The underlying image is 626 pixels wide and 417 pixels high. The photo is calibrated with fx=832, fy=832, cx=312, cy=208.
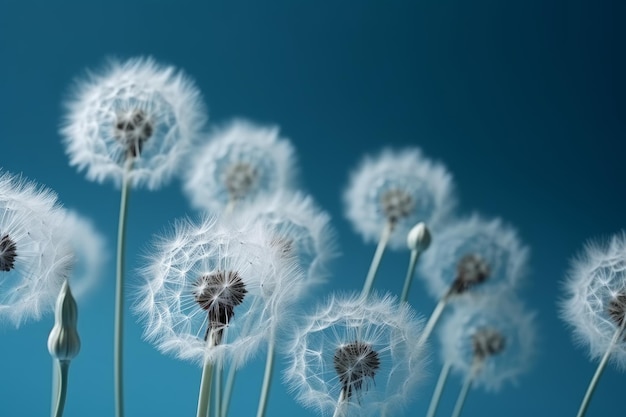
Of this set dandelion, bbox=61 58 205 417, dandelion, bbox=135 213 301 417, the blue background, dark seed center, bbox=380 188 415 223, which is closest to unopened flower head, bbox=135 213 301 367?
dandelion, bbox=135 213 301 417

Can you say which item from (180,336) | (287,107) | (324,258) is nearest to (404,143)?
→ (287,107)

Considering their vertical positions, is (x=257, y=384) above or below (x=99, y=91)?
below

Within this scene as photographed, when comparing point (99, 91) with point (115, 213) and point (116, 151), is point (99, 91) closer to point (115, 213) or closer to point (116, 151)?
point (116, 151)

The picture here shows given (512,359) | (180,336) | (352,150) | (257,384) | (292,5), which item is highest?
(292,5)

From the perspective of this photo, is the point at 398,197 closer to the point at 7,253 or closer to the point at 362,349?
the point at 362,349

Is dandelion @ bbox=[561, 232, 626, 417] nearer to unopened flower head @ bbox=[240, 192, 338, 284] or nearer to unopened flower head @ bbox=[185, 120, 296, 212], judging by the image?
unopened flower head @ bbox=[240, 192, 338, 284]

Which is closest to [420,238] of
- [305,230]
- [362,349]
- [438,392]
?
[305,230]
